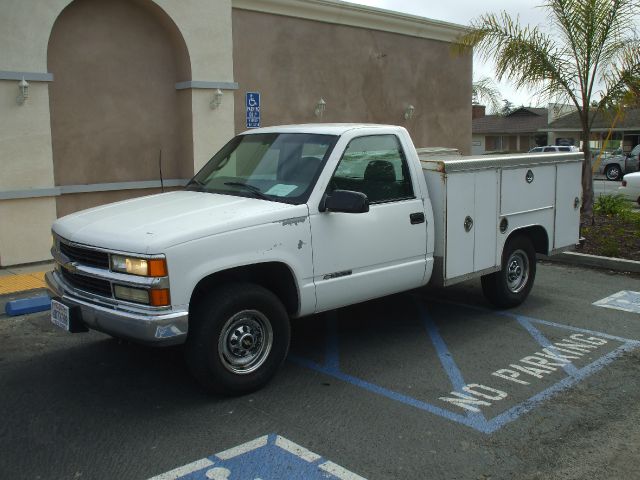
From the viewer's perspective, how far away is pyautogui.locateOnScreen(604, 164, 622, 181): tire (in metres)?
32.1

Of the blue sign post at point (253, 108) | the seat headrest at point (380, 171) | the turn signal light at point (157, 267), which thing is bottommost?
the turn signal light at point (157, 267)

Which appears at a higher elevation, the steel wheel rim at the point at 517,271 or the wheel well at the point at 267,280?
the wheel well at the point at 267,280

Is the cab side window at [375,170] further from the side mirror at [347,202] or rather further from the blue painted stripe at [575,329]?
the blue painted stripe at [575,329]

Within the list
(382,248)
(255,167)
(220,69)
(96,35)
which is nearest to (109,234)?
(255,167)

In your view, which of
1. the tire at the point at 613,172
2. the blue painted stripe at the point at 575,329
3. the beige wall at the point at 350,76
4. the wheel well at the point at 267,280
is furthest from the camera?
the tire at the point at 613,172

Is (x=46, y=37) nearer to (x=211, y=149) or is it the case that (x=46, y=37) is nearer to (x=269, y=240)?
(x=211, y=149)

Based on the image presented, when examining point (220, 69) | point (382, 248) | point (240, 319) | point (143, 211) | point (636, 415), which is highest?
point (220, 69)

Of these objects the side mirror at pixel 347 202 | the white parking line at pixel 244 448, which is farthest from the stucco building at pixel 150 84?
the white parking line at pixel 244 448

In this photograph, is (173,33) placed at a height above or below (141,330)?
above

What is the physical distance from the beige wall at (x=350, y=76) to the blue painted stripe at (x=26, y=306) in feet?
22.1

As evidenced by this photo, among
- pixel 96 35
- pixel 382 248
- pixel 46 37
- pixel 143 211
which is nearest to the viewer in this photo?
pixel 143 211

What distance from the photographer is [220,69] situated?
12.6 metres

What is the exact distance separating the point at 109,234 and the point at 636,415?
13.2 feet

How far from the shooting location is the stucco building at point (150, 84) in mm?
10070
